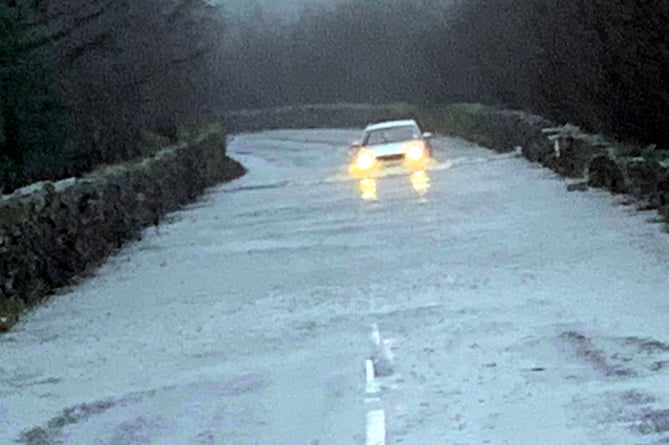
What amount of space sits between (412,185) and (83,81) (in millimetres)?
11251

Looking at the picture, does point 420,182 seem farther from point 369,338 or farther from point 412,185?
point 369,338

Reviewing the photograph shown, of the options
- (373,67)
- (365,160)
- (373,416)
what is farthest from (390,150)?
(373,67)

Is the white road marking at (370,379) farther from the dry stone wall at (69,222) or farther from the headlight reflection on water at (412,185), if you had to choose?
the headlight reflection on water at (412,185)

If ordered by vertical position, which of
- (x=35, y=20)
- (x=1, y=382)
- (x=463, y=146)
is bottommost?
(x=463, y=146)

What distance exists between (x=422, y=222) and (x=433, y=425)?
47.4 feet

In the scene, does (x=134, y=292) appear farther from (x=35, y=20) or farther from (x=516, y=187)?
(x=35, y=20)

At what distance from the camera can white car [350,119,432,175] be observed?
3856cm

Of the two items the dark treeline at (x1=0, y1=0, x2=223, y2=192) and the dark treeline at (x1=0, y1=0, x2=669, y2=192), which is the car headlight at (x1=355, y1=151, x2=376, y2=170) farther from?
the dark treeline at (x1=0, y1=0, x2=223, y2=192)

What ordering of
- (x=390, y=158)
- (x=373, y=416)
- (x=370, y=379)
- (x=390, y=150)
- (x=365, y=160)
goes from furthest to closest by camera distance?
(x=365, y=160) < (x=390, y=150) < (x=390, y=158) < (x=370, y=379) < (x=373, y=416)

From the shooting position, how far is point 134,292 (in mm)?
17938

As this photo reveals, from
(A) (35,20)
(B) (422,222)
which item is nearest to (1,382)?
(B) (422,222)

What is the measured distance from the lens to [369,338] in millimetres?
12812

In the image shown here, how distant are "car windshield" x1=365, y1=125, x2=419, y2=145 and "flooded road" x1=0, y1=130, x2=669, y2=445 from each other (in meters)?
14.5

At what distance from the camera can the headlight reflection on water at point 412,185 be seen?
3042 centimetres
